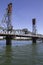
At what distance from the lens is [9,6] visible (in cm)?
12338

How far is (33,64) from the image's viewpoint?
96.4 ft

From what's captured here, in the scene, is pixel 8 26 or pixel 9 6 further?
pixel 8 26

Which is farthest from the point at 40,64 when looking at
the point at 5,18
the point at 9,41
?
the point at 5,18

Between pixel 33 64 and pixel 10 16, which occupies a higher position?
pixel 10 16

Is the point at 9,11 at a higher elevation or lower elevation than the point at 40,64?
higher

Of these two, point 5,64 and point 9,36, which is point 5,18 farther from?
point 5,64

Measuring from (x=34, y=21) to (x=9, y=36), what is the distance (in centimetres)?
8868

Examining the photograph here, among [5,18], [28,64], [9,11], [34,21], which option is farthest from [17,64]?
[34,21]

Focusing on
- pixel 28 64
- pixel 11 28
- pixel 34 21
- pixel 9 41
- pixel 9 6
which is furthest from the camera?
pixel 34 21

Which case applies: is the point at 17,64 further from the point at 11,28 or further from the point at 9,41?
the point at 11,28

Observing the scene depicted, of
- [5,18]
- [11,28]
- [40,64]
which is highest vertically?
[5,18]

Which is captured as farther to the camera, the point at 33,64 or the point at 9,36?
the point at 9,36

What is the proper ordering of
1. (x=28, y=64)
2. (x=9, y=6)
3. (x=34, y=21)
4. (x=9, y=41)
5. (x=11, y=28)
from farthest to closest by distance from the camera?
(x=34, y=21), (x=11, y=28), (x=9, y=6), (x=9, y=41), (x=28, y=64)

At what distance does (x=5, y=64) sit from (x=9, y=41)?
2612 inches
